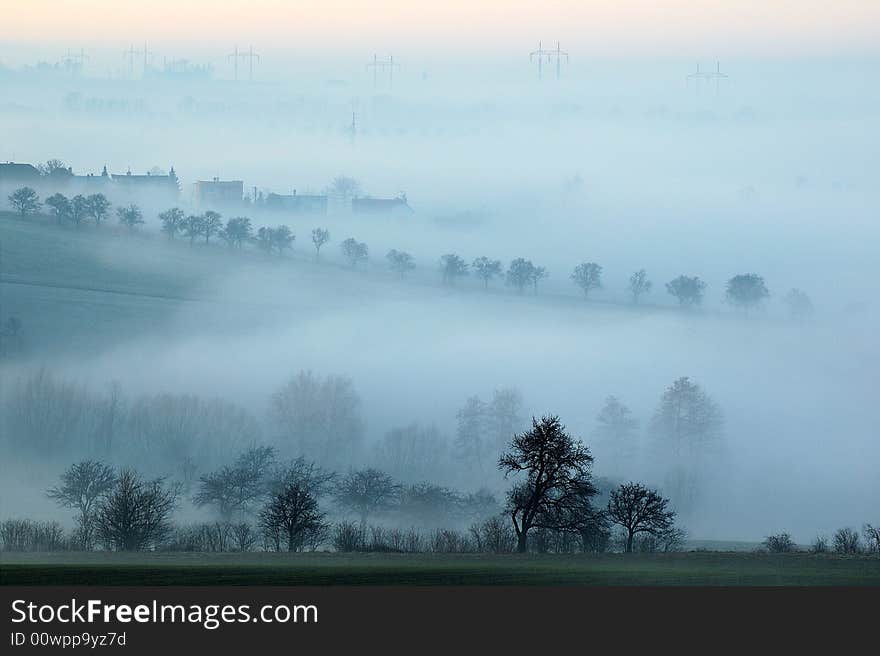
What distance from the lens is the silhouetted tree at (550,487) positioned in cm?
10556

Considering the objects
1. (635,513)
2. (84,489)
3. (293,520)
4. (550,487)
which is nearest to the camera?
(550,487)

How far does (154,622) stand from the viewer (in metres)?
57.5

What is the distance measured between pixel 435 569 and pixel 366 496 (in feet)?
364

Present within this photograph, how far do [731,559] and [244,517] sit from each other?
9936cm

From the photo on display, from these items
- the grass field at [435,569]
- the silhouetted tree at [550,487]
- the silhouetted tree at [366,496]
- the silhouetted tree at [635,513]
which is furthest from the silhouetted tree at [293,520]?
the silhouetted tree at [366,496]

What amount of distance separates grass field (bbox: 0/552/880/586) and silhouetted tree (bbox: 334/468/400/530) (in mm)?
92556

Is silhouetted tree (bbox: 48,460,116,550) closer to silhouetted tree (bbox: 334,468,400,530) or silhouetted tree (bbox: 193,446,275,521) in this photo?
silhouetted tree (bbox: 193,446,275,521)

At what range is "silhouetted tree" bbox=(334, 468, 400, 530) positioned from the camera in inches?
7451

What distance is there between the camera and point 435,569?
264 ft

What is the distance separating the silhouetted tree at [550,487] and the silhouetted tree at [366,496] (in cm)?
7925

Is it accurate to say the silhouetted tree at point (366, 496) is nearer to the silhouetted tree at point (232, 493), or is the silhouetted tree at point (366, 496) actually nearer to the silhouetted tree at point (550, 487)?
the silhouetted tree at point (232, 493)

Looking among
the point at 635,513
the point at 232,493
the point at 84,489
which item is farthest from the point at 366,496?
the point at 635,513

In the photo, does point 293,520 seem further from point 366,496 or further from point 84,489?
point 84,489

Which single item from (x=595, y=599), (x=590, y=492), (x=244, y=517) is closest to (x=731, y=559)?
(x=590, y=492)
